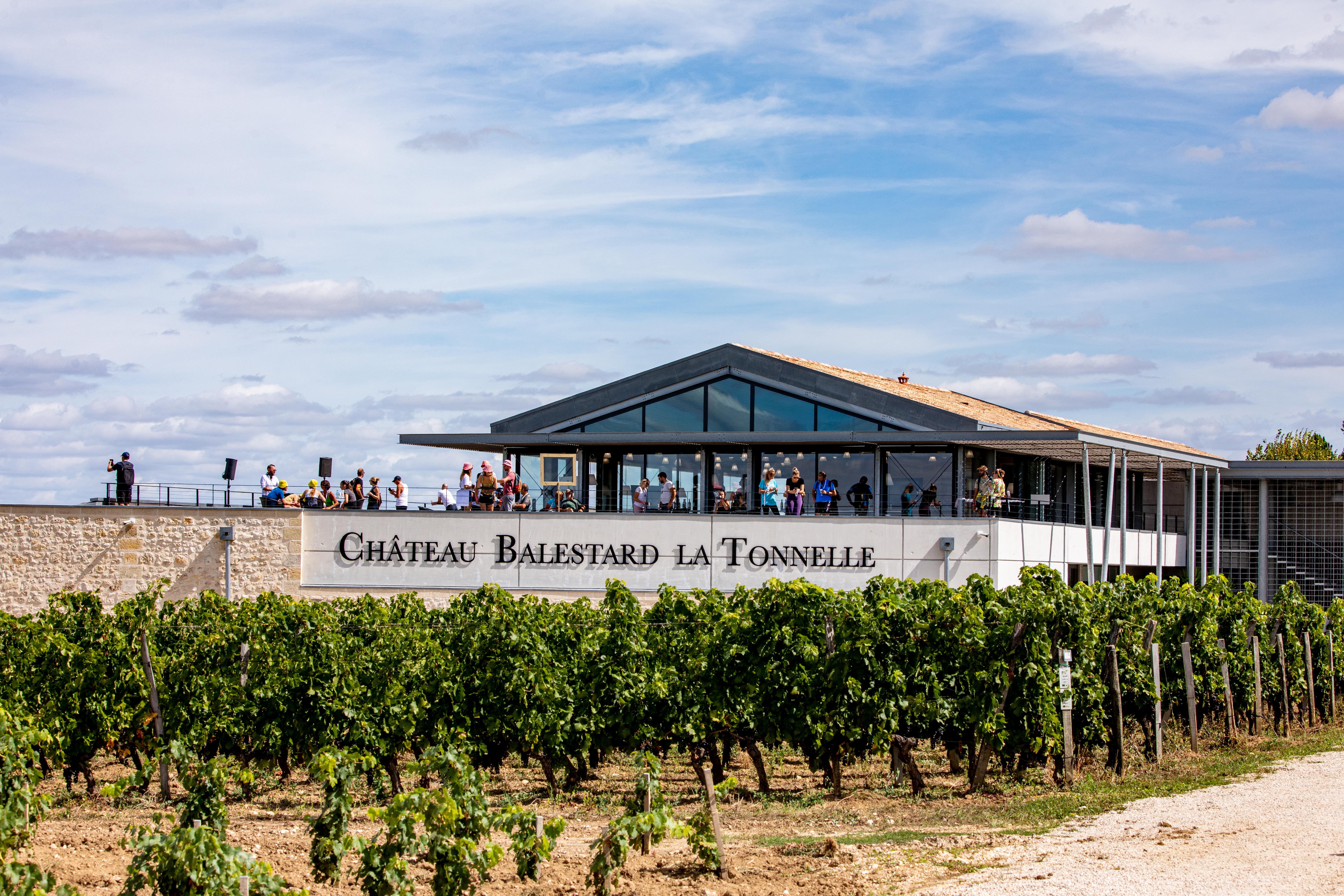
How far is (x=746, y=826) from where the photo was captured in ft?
36.8

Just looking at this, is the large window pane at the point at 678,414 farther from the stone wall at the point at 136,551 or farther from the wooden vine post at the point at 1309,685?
the wooden vine post at the point at 1309,685

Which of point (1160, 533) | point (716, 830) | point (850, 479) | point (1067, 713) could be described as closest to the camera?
point (716, 830)

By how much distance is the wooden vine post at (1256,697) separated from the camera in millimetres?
16641

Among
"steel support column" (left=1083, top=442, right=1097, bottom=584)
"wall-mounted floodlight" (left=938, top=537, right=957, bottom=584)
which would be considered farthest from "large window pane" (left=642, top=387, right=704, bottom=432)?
"steel support column" (left=1083, top=442, right=1097, bottom=584)

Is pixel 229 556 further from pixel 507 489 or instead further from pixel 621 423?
pixel 621 423

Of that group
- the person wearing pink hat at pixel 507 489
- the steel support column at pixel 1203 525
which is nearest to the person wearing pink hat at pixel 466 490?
the person wearing pink hat at pixel 507 489

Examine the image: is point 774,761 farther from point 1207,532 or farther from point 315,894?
point 1207,532

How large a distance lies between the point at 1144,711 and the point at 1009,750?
102 inches

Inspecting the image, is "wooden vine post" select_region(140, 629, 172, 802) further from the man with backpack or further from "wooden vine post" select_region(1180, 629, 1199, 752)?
the man with backpack

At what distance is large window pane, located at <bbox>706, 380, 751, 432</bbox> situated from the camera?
25438mm

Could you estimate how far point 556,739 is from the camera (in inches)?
511

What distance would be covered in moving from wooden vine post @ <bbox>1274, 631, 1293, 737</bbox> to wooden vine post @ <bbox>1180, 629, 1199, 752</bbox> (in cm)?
247

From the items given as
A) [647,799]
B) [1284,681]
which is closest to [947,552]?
[1284,681]

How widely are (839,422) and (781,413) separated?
1.16 m
